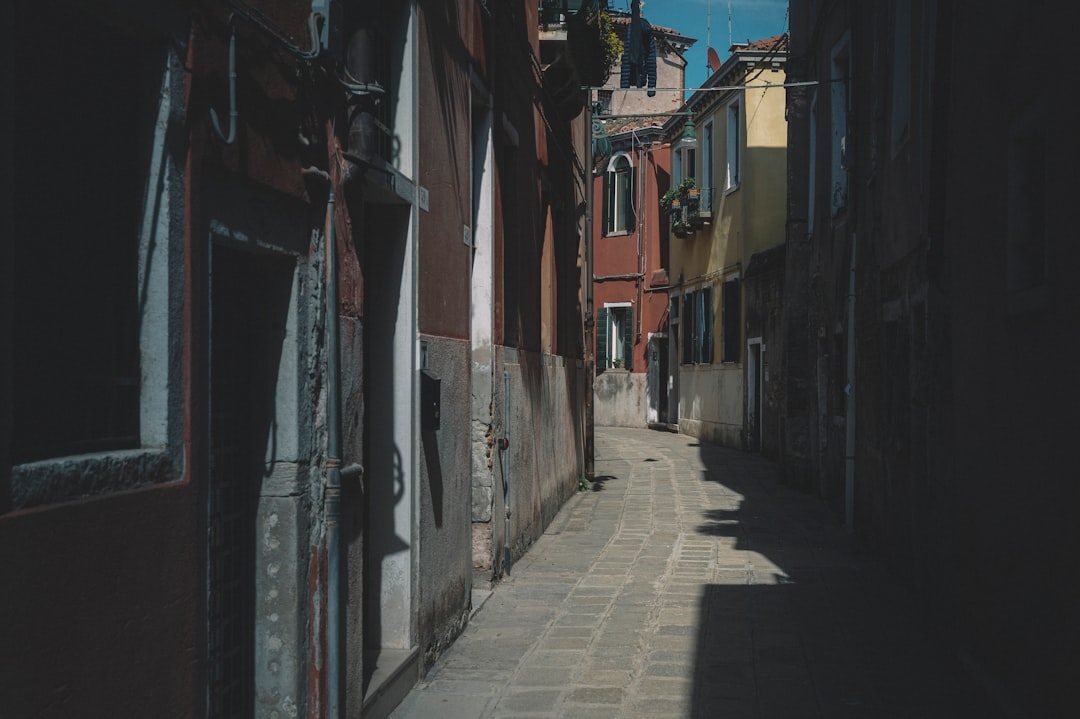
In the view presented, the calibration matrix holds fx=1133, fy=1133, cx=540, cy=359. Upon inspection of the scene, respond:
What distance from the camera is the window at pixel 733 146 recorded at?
24453mm

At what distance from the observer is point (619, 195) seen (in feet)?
106

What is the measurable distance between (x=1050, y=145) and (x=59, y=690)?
431 centimetres

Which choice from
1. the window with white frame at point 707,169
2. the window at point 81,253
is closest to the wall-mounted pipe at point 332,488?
the window at point 81,253

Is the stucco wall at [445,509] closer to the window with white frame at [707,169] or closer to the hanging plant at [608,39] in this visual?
the hanging plant at [608,39]

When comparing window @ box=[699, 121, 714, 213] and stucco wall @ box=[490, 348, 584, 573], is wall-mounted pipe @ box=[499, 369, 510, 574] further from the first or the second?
window @ box=[699, 121, 714, 213]

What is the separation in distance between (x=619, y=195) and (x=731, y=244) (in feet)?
26.5

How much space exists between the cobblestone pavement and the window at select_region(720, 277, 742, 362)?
441 inches

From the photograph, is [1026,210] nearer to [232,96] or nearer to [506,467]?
[232,96]

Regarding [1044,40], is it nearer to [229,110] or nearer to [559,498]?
[229,110]

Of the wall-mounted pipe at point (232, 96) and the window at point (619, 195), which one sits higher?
the window at point (619, 195)

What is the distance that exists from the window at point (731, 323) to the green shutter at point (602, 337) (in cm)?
716

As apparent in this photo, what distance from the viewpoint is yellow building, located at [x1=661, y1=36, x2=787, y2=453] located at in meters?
22.6

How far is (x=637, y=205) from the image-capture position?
31781 millimetres

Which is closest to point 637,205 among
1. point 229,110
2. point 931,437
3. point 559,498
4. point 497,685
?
point 559,498
